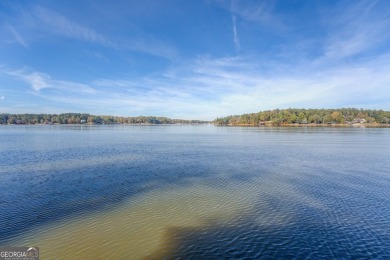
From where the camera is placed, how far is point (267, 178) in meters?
23.9

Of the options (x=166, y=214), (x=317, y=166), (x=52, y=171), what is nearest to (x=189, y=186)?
(x=166, y=214)

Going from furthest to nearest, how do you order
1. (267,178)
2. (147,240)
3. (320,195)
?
1. (267,178)
2. (320,195)
3. (147,240)

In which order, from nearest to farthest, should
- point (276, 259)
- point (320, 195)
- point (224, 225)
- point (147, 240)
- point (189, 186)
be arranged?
point (276, 259), point (147, 240), point (224, 225), point (320, 195), point (189, 186)

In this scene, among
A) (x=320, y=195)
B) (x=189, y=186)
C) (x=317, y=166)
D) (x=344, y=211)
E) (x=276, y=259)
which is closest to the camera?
(x=276, y=259)

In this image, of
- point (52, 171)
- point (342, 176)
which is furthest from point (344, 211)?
point (52, 171)

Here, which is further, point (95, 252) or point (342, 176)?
point (342, 176)

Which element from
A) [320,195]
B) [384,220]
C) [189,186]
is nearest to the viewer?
[384,220]

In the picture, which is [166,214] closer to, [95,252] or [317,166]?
[95,252]

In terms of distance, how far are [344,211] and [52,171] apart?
2712 centimetres

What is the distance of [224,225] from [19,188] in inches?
673

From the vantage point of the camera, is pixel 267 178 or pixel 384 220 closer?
pixel 384 220

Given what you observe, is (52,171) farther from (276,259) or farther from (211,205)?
(276,259)

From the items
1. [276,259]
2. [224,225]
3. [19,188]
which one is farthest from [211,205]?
[19,188]

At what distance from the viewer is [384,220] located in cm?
1388
